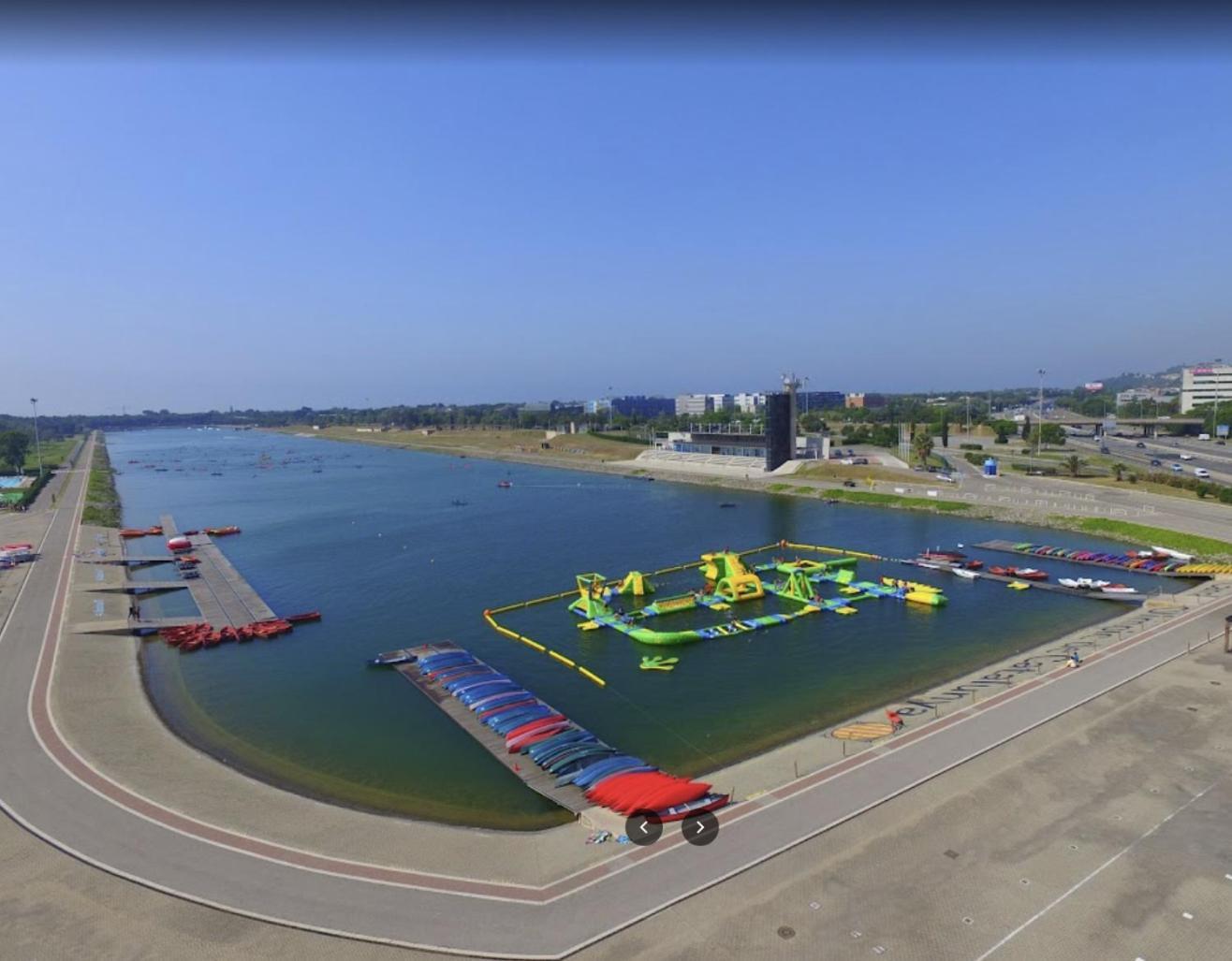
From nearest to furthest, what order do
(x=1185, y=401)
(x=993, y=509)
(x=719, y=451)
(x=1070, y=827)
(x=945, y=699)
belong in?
(x=1070, y=827) < (x=945, y=699) < (x=993, y=509) < (x=719, y=451) < (x=1185, y=401)

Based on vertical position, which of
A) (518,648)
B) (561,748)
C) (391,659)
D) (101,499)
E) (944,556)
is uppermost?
(101,499)

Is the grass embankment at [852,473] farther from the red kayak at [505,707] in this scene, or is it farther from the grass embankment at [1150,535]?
the red kayak at [505,707]

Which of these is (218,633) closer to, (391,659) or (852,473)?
(391,659)

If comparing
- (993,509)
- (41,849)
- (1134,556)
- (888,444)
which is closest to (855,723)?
(41,849)

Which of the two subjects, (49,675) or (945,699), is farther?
(49,675)

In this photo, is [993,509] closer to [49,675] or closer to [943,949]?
[943,949]

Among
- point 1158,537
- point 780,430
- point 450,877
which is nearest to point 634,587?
point 450,877

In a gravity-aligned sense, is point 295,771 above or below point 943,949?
below

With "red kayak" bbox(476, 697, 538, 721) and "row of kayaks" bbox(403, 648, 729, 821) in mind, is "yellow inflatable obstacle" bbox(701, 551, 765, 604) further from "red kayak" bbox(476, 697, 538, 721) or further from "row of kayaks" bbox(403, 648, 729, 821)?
"red kayak" bbox(476, 697, 538, 721)
